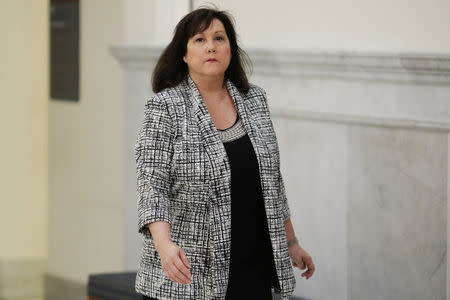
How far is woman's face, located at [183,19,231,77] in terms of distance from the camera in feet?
10.8

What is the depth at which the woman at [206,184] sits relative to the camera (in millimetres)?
3121

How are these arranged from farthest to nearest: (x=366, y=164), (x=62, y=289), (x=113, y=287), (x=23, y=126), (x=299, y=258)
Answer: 1. (x=23, y=126)
2. (x=62, y=289)
3. (x=113, y=287)
4. (x=366, y=164)
5. (x=299, y=258)

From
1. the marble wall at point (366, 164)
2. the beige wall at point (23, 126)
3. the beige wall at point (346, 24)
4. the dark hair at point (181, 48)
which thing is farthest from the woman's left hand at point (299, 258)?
the beige wall at point (23, 126)

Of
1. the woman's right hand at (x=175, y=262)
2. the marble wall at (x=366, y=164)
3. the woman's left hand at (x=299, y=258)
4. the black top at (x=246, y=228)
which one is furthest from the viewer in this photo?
the marble wall at (x=366, y=164)

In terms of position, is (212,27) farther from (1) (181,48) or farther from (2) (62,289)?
(2) (62,289)

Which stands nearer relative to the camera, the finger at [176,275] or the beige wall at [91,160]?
the finger at [176,275]

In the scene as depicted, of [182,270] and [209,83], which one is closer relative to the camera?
[182,270]

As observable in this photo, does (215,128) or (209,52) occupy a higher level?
(209,52)

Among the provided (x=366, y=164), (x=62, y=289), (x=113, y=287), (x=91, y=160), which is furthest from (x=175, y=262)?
(x=62, y=289)

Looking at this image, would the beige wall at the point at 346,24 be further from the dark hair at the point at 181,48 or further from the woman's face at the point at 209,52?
the woman's face at the point at 209,52

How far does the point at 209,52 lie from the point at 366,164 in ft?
5.75

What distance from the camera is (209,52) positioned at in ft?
10.8

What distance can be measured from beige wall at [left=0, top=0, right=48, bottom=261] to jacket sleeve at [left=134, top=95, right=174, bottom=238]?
4683 mm

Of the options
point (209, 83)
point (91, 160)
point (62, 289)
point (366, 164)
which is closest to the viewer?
point (209, 83)
